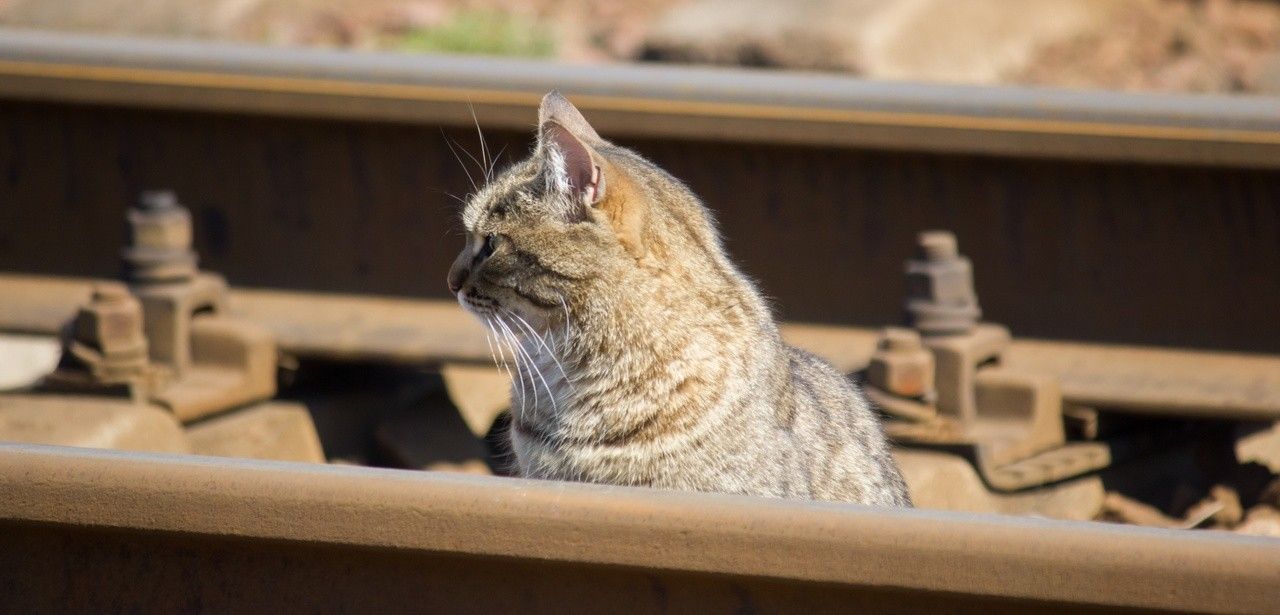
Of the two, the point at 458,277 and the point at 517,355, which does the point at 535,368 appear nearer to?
the point at 517,355

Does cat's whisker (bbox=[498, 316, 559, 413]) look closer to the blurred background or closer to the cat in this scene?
the cat

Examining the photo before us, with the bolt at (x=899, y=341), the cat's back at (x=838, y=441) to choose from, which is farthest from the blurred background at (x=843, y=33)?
the cat's back at (x=838, y=441)

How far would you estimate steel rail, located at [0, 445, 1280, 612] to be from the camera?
7.80 feet

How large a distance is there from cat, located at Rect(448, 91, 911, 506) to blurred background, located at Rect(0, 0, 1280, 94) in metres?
3.93

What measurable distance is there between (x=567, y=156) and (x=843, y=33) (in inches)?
172

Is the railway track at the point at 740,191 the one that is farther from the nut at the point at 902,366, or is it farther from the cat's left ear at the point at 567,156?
the cat's left ear at the point at 567,156

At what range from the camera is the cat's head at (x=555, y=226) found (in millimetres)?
3227

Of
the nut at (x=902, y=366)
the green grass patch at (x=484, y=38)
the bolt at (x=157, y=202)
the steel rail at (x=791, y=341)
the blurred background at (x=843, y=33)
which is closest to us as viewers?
the nut at (x=902, y=366)

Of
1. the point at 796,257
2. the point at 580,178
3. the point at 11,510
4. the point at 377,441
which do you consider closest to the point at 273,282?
the point at 377,441

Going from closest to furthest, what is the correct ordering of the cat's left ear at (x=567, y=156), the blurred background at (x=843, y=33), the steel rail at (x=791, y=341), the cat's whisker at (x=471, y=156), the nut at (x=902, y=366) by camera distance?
the cat's left ear at (x=567, y=156) < the nut at (x=902, y=366) < the steel rail at (x=791, y=341) < the cat's whisker at (x=471, y=156) < the blurred background at (x=843, y=33)

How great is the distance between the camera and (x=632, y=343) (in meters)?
3.32

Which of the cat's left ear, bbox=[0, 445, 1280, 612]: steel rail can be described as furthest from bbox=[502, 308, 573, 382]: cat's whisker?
bbox=[0, 445, 1280, 612]: steel rail

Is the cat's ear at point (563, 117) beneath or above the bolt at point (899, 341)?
above

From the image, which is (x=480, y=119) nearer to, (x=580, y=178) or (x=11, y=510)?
(x=580, y=178)
